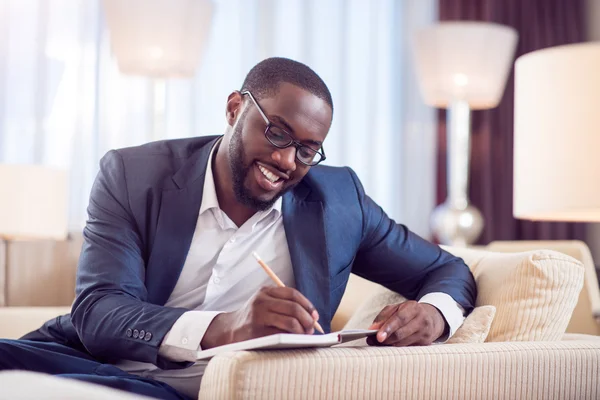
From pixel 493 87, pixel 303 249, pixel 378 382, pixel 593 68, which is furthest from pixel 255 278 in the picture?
pixel 493 87

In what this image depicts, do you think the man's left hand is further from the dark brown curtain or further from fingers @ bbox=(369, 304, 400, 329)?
the dark brown curtain

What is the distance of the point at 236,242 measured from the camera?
76.4 inches

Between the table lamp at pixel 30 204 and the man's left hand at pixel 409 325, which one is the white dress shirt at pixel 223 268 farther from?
the table lamp at pixel 30 204

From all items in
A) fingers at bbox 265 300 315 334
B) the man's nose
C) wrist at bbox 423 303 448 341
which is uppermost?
the man's nose

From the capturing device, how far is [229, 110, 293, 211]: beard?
1.91 m

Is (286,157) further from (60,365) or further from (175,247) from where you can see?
(60,365)

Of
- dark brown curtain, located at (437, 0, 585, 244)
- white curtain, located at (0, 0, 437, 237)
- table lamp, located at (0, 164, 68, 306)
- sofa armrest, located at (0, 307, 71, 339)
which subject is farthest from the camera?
dark brown curtain, located at (437, 0, 585, 244)

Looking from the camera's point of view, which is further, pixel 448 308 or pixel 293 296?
pixel 448 308

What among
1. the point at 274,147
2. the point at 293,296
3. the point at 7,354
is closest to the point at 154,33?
the point at 274,147

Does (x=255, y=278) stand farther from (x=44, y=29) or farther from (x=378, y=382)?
(x=44, y=29)

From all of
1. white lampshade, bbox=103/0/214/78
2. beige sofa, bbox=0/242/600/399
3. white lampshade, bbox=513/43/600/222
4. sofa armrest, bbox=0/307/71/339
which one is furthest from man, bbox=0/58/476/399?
white lampshade, bbox=103/0/214/78

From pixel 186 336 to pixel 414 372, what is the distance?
39 centimetres

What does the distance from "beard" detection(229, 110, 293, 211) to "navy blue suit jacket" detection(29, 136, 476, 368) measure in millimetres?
73

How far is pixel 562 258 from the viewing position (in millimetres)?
1854
